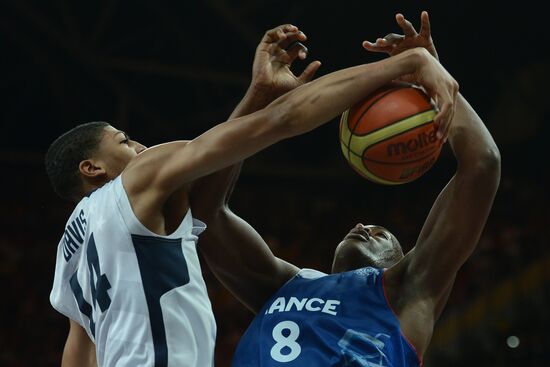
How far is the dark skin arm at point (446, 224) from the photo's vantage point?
137 inches

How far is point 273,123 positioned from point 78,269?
3.31 ft

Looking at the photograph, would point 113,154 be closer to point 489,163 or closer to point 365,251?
point 365,251

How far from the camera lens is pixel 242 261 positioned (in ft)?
12.8

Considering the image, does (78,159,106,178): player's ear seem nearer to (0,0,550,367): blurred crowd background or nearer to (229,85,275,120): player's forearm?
(229,85,275,120): player's forearm

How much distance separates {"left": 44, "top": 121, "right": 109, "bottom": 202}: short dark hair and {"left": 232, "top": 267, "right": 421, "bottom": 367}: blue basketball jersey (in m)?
1.04

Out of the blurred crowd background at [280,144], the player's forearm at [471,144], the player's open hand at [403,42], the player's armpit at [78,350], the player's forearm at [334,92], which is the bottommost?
the blurred crowd background at [280,144]

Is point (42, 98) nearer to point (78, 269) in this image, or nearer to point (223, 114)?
point (223, 114)

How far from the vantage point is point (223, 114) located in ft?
51.5

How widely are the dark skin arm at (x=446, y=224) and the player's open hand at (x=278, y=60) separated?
0.36m

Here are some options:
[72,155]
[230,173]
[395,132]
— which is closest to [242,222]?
[230,173]

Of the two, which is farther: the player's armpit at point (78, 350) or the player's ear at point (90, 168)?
the player's armpit at point (78, 350)

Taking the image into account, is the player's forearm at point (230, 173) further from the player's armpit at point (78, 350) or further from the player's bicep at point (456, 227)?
the player's bicep at point (456, 227)

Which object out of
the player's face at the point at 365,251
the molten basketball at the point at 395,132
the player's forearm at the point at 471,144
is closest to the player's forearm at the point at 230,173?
the molten basketball at the point at 395,132

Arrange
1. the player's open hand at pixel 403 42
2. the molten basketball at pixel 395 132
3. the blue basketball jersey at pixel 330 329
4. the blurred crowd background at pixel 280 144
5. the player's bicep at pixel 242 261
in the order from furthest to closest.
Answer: the blurred crowd background at pixel 280 144 → the player's bicep at pixel 242 261 → the player's open hand at pixel 403 42 → the blue basketball jersey at pixel 330 329 → the molten basketball at pixel 395 132
